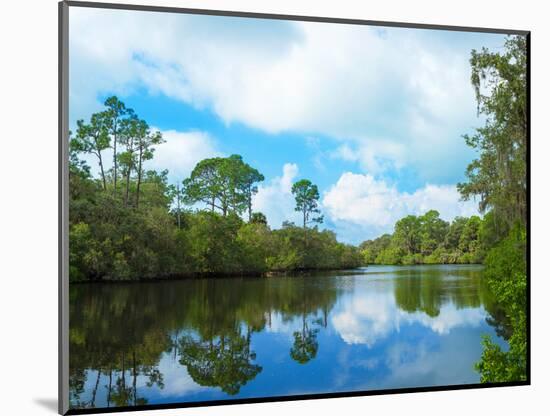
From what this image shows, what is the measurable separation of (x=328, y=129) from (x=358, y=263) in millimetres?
1391

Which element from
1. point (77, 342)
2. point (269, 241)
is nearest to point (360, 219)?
point (269, 241)

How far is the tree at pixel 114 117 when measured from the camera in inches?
279

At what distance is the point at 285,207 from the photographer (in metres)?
7.62

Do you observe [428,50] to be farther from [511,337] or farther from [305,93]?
[511,337]

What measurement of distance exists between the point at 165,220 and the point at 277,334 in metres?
1.52

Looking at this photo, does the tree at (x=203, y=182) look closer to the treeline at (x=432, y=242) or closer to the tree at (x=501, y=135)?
the treeline at (x=432, y=242)

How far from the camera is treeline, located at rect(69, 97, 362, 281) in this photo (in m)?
6.97

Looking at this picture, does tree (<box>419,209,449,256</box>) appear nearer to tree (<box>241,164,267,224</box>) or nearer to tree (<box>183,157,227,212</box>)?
tree (<box>241,164,267,224</box>)

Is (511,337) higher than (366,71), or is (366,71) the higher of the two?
(366,71)

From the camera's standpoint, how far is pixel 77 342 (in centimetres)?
683

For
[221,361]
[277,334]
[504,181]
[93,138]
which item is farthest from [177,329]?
[504,181]

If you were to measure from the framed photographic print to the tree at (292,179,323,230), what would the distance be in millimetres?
14

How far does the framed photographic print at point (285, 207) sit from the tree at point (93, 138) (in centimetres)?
1

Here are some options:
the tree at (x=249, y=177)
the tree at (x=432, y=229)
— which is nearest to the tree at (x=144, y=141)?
the tree at (x=249, y=177)
